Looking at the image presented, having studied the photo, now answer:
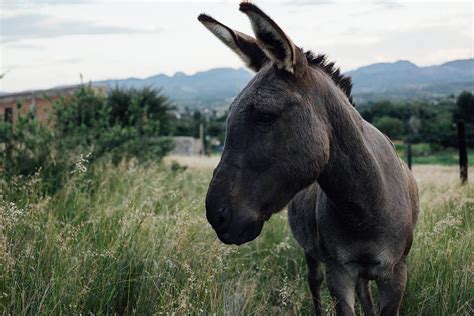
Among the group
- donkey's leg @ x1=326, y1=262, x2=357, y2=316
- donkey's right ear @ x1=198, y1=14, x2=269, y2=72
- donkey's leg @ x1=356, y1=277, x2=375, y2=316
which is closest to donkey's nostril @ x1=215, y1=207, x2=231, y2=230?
donkey's right ear @ x1=198, y1=14, x2=269, y2=72

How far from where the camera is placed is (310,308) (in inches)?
199

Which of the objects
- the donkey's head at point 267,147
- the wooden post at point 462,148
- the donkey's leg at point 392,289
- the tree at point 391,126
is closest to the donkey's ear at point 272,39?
the donkey's head at point 267,147

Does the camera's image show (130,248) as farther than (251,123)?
Yes

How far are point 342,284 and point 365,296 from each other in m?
1.04

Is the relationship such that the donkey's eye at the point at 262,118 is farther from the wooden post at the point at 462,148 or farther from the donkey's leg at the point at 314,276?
the wooden post at the point at 462,148

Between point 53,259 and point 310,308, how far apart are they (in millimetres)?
2359

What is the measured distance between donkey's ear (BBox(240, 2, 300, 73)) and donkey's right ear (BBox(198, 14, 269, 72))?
36 cm

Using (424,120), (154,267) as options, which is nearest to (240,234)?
(154,267)

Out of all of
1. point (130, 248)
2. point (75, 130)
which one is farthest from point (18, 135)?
point (130, 248)

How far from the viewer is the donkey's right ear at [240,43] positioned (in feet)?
9.75

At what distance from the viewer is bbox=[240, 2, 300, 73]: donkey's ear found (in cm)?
251

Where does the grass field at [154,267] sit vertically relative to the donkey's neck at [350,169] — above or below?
below

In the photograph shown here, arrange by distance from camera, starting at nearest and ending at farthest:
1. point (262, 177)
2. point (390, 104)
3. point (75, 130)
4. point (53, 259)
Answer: point (262, 177) → point (53, 259) → point (75, 130) → point (390, 104)

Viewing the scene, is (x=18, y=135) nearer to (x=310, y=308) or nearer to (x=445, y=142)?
(x=310, y=308)
